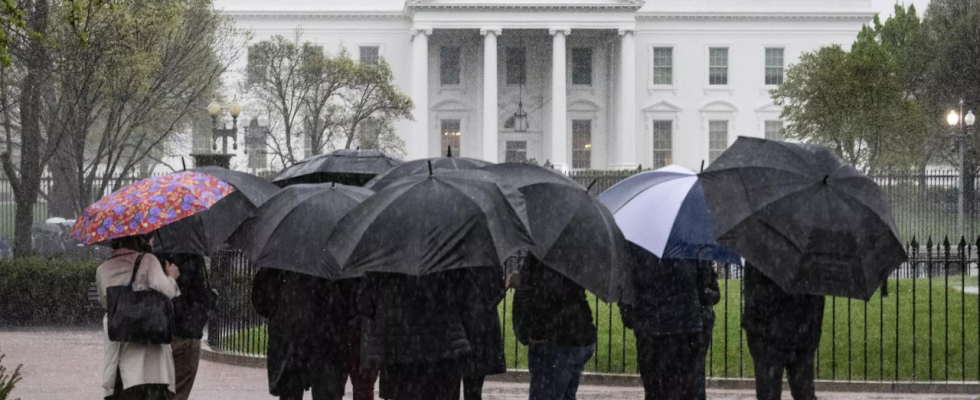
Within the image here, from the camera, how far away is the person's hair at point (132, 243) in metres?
7.55

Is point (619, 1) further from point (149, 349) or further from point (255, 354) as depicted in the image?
point (149, 349)

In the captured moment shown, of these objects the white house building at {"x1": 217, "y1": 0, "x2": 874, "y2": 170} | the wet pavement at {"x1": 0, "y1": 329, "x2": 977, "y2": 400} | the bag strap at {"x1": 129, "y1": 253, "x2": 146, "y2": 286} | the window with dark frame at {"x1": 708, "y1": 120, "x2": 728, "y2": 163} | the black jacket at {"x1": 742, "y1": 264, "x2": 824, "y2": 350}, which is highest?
the white house building at {"x1": 217, "y1": 0, "x2": 874, "y2": 170}

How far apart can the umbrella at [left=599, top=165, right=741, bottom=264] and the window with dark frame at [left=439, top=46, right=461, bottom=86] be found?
163 ft

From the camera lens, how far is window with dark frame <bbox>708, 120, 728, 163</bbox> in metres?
58.6

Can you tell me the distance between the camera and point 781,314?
788 centimetres

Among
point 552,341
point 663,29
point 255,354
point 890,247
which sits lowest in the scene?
point 255,354

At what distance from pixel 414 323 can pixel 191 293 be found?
2.17 m

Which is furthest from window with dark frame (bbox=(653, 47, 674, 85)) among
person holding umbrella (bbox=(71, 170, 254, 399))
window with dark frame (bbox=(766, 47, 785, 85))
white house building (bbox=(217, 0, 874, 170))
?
person holding umbrella (bbox=(71, 170, 254, 399))

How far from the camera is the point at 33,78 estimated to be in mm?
22031

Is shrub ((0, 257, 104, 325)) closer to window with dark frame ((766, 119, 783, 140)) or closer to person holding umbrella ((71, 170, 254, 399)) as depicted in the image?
person holding umbrella ((71, 170, 254, 399))

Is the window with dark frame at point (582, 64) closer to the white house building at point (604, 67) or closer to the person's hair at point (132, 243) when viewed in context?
the white house building at point (604, 67)

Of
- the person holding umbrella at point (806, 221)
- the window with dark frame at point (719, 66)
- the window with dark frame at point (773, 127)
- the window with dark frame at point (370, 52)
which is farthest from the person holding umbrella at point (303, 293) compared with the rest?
the window with dark frame at point (773, 127)

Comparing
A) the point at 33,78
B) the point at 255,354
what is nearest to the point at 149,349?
the point at 255,354

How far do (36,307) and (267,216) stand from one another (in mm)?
12327
